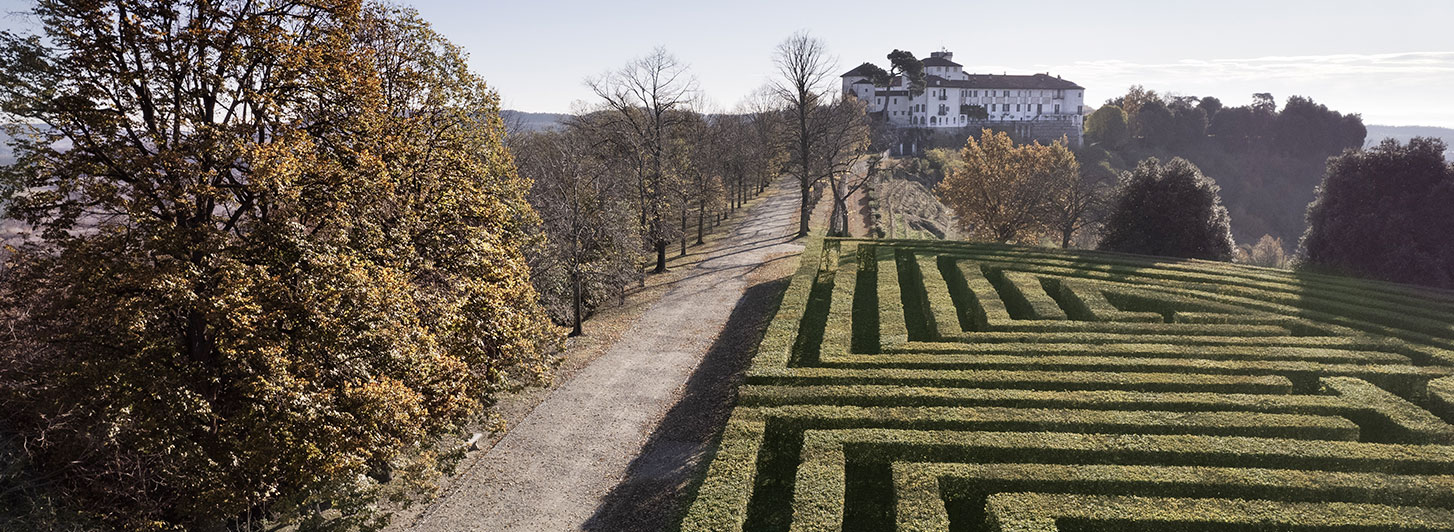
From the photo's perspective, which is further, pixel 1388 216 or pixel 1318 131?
pixel 1318 131

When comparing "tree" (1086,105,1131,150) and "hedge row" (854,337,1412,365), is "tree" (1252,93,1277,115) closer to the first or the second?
"tree" (1086,105,1131,150)

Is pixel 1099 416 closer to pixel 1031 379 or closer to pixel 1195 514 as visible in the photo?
pixel 1031 379

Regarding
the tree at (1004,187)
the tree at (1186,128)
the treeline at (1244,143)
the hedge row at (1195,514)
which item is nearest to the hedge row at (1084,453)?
the hedge row at (1195,514)

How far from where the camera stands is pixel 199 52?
A: 38.4 ft

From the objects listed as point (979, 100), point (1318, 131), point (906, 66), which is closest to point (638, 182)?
point (906, 66)

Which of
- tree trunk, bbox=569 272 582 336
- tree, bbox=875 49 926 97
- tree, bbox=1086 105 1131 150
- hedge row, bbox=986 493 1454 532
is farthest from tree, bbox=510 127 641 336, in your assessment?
tree, bbox=1086 105 1131 150

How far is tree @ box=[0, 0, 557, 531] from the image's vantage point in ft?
35.4

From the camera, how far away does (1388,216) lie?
31156mm

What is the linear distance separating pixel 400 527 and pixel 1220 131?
129m

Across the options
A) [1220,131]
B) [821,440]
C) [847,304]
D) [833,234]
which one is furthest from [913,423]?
[1220,131]

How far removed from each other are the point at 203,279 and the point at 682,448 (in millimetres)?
11328

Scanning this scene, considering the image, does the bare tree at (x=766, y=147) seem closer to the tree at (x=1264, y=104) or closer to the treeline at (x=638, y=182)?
the treeline at (x=638, y=182)

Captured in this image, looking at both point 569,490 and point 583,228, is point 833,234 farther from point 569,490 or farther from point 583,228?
point 569,490

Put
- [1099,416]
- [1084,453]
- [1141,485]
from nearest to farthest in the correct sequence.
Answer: [1141,485] < [1084,453] < [1099,416]
